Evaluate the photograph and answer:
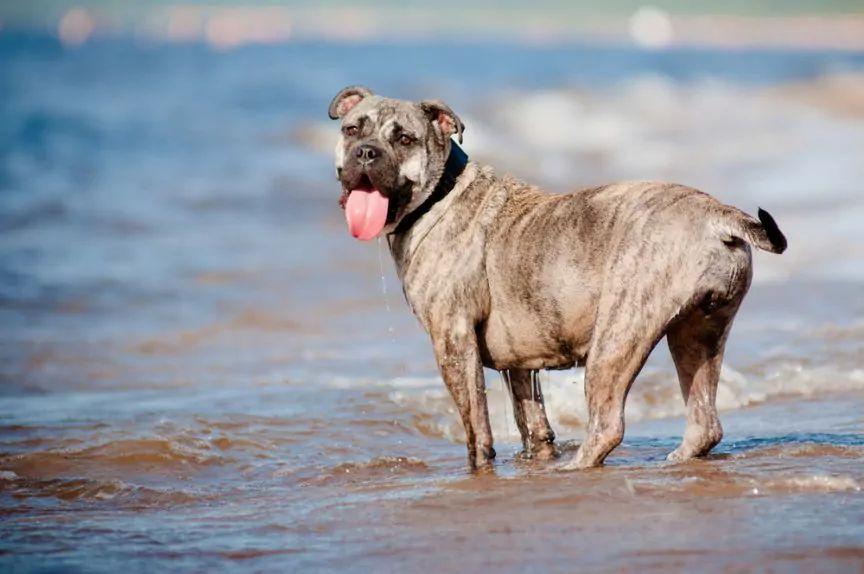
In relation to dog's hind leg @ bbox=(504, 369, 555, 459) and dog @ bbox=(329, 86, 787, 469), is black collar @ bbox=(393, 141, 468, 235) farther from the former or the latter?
dog's hind leg @ bbox=(504, 369, 555, 459)

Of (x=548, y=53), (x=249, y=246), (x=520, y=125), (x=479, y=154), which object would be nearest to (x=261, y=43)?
(x=548, y=53)

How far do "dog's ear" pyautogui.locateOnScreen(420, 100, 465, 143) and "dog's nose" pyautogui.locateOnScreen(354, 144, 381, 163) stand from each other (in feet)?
1.48

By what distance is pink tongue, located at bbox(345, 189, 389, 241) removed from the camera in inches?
299

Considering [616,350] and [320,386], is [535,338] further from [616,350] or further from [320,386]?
[320,386]

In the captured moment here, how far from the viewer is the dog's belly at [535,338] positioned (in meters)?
7.28

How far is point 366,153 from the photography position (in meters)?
7.49

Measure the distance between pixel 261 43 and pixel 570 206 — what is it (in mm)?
70315

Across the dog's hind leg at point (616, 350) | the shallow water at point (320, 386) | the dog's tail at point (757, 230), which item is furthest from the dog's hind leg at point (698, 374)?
the dog's tail at point (757, 230)

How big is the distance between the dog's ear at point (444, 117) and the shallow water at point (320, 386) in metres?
1.87

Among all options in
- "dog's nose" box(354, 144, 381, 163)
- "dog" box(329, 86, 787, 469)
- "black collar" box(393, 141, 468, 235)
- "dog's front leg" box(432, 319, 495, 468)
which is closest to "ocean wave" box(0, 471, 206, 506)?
"dog's front leg" box(432, 319, 495, 468)

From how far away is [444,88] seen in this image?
4206cm

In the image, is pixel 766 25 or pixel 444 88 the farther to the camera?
pixel 766 25

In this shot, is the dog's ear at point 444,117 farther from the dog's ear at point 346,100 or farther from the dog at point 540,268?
the dog's ear at point 346,100

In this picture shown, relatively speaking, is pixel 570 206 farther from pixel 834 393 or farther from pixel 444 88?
pixel 444 88
